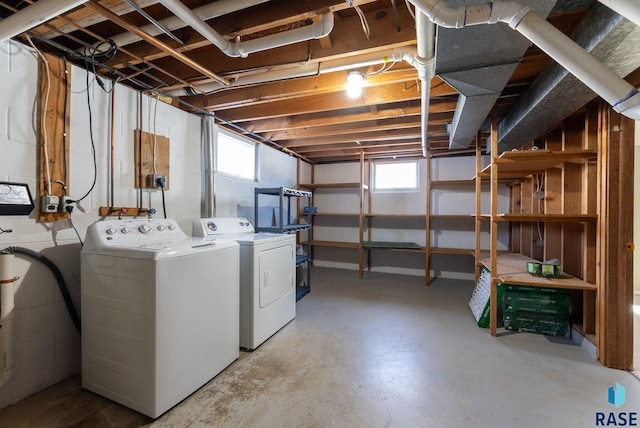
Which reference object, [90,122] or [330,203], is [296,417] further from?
[330,203]

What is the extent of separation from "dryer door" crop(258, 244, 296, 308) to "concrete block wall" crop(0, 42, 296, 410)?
3.42 ft

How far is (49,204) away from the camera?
163cm

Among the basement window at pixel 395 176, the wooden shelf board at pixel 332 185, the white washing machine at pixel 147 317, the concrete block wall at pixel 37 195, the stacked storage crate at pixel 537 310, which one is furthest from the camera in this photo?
the basement window at pixel 395 176

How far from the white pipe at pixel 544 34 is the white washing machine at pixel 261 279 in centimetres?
186

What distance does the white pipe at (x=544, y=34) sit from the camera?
1014 millimetres

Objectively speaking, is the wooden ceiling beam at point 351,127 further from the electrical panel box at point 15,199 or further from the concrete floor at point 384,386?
the electrical panel box at point 15,199

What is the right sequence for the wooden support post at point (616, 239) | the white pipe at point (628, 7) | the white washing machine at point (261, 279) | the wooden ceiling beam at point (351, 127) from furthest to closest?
the wooden ceiling beam at point (351, 127) < the white washing machine at point (261, 279) < the wooden support post at point (616, 239) < the white pipe at point (628, 7)

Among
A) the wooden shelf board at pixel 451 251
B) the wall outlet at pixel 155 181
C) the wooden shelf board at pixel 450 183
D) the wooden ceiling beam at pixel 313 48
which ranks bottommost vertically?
the wooden shelf board at pixel 451 251

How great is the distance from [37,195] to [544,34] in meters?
2.72

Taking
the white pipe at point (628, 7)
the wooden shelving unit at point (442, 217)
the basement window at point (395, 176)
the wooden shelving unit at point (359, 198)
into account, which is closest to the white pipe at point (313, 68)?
the white pipe at point (628, 7)

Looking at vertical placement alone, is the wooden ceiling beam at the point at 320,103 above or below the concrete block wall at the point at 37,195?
above

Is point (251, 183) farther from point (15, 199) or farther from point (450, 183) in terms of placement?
point (450, 183)

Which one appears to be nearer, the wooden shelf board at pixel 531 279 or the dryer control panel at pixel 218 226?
the wooden shelf board at pixel 531 279

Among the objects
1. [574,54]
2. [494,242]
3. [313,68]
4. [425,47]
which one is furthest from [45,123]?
[494,242]
